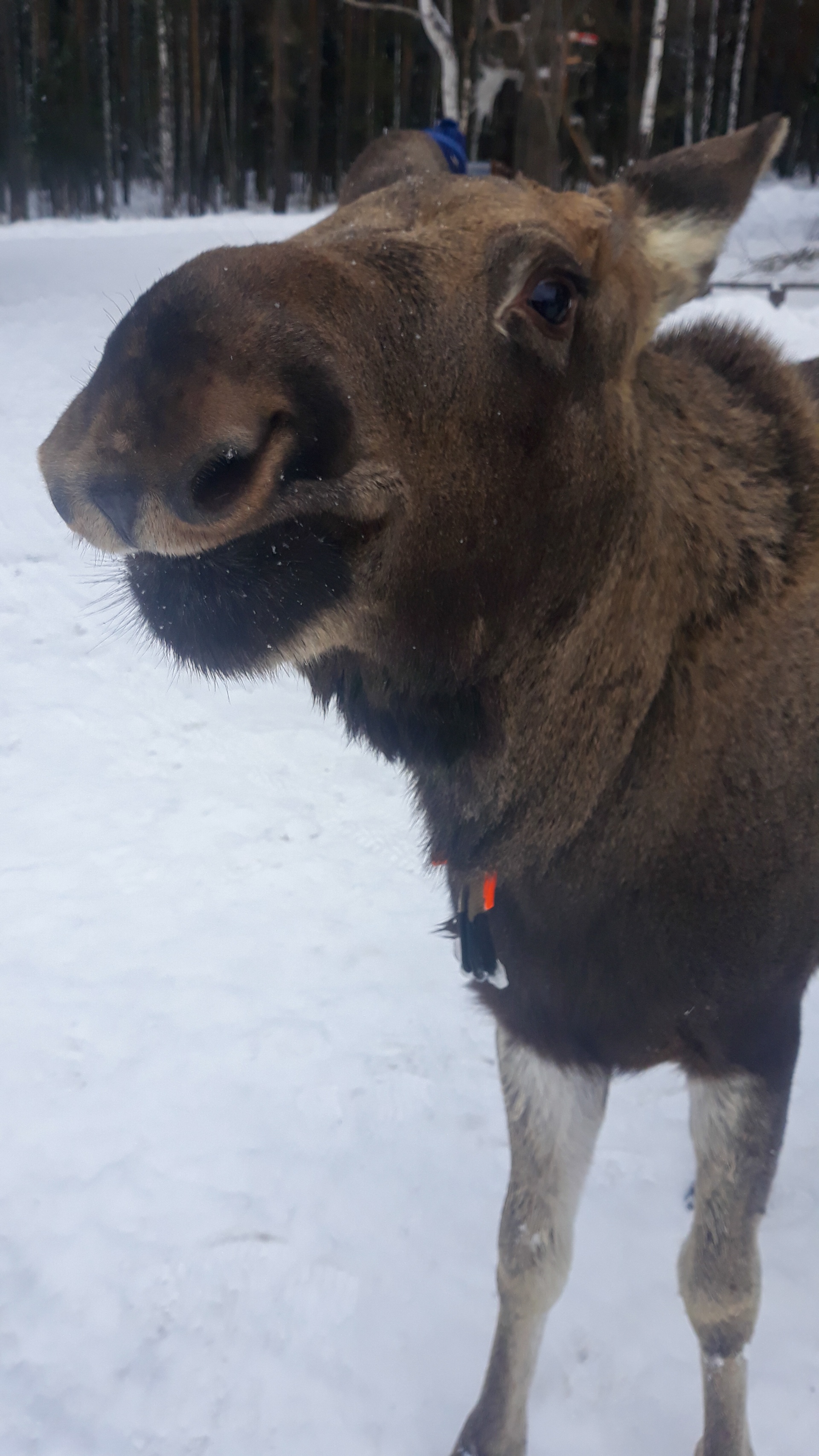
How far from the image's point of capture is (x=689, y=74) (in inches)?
534

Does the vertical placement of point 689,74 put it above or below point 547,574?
above

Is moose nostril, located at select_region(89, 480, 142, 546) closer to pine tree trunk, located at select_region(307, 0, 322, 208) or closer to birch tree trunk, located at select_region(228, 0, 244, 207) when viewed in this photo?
birch tree trunk, located at select_region(228, 0, 244, 207)

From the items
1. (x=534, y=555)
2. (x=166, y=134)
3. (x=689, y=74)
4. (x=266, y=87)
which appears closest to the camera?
(x=534, y=555)

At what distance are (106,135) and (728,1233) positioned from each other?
1154cm

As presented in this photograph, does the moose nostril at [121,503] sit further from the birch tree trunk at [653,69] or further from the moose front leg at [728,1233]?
the birch tree trunk at [653,69]

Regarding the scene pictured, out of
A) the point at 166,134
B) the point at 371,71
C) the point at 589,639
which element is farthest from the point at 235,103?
the point at 589,639

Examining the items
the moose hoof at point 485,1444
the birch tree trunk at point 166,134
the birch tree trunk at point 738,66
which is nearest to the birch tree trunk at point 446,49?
the birch tree trunk at point 166,134

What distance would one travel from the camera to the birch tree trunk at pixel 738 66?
13539mm

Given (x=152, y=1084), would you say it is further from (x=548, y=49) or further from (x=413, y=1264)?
(x=548, y=49)

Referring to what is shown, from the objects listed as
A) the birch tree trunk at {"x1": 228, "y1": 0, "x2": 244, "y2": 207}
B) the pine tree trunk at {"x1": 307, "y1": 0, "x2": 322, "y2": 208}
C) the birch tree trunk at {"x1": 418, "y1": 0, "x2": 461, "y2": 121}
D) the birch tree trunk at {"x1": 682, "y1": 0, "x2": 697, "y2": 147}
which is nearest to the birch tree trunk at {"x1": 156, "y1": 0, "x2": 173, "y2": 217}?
the birch tree trunk at {"x1": 228, "y1": 0, "x2": 244, "y2": 207}

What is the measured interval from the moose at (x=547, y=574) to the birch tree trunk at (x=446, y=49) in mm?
9174

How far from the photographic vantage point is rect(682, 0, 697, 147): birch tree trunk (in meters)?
12.7

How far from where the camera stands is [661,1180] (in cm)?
282

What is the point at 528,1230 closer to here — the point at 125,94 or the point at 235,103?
the point at 125,94
